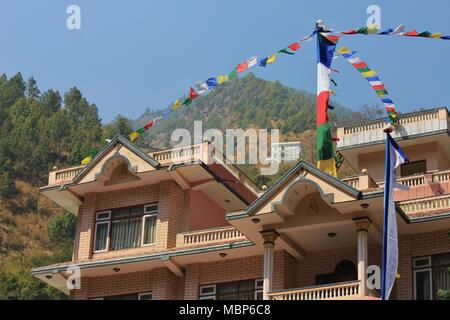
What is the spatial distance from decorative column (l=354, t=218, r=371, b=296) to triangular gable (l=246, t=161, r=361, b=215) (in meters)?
1.04

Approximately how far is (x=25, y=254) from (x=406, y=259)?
65.0m

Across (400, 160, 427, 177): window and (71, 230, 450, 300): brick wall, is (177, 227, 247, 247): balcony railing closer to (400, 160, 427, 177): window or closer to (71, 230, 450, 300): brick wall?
(71, 230, 450, 300): brick wall

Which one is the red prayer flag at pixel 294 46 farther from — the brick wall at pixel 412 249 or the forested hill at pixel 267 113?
the forested hill at pixel 267 113

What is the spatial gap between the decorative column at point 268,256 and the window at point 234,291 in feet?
5.58

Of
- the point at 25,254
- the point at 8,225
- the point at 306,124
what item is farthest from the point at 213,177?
the point at 306,124

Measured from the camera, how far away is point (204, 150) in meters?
38.5

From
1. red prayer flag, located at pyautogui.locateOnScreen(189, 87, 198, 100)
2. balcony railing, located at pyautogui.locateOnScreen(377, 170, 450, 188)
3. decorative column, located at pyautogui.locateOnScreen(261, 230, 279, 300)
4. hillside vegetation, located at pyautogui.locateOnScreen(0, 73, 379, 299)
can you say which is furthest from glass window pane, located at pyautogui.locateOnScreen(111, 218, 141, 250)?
hillside vegetation, located at pyautogui.locateOnScreen(0, 73, 379, 299)

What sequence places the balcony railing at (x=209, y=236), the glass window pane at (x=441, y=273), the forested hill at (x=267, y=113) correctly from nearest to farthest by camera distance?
the glass window pane at (x=441, y=273) < the balcony railing at (x=209, y=236) < the forested hill at (x=267, y=113)

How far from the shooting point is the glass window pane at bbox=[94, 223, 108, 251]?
38.8 metres

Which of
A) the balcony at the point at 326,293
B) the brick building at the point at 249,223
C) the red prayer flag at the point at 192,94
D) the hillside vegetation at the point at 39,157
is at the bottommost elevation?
the balcony at the point at 326,293

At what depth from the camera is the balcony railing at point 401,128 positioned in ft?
128

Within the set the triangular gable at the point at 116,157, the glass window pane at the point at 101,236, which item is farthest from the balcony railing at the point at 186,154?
the glass window pane at the point at 101,236

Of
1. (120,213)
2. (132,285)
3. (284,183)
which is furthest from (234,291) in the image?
(120,213)
